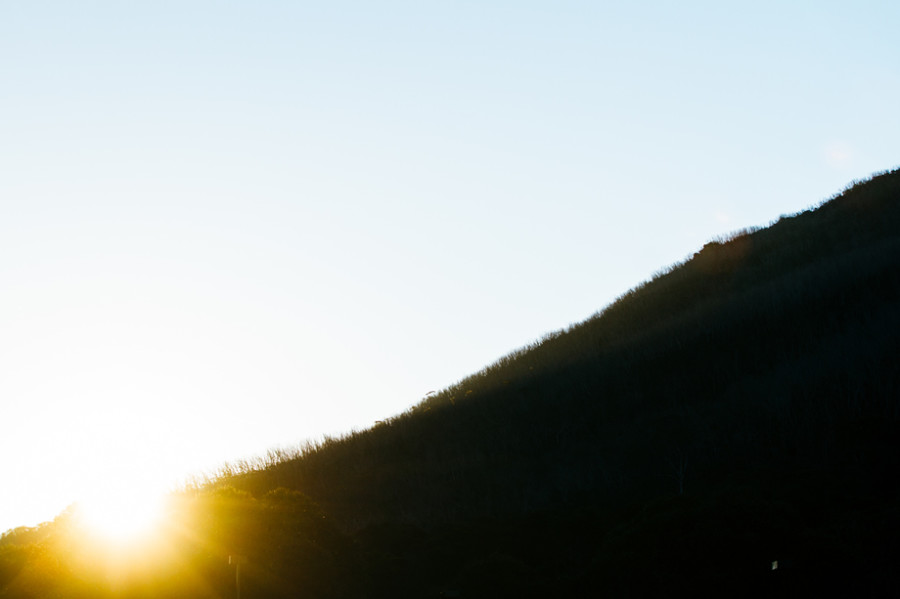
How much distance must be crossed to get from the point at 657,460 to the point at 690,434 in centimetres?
97

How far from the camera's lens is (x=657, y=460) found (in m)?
13.6

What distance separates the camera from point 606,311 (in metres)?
25.2

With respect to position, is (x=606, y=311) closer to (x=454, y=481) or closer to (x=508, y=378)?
(x=508, y=378)

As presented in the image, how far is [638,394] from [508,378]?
475 centimetres

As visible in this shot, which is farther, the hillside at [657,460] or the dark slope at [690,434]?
the dark slope at [690,434]

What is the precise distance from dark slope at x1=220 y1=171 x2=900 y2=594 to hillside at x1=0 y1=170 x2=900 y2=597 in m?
0.04

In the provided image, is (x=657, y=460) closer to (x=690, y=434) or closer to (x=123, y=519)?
(x=690, y=434)

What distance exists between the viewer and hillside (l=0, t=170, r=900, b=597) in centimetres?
715

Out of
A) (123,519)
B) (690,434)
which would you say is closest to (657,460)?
(690,434)

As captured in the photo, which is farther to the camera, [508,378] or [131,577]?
[508,378]

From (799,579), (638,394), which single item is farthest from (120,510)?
(638,394)

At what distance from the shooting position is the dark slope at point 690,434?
743cm

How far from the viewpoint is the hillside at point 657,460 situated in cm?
715

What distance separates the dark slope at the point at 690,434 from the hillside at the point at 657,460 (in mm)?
44
